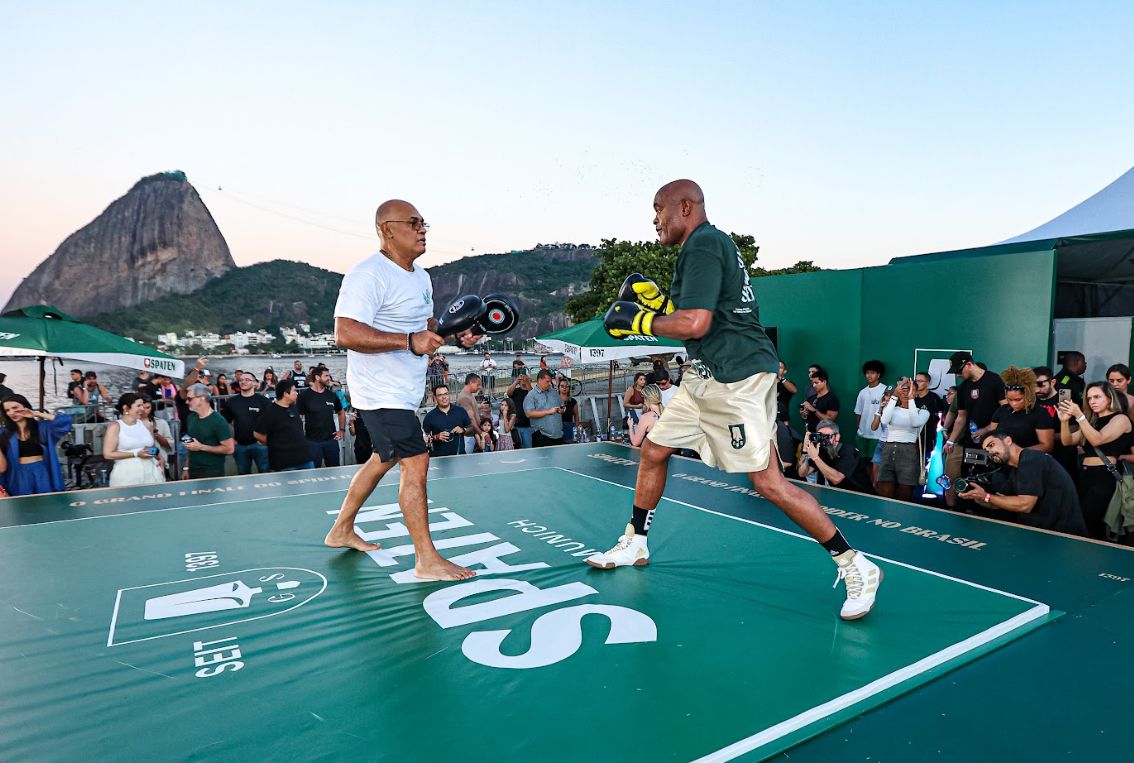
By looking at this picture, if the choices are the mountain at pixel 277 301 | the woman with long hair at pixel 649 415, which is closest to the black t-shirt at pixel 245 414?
the woman with long hair at pixel 649 415

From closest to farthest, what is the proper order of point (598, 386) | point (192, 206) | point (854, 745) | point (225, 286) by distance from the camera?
point (854, 745), point (598, 386), point (225, 286), point (192, 206)

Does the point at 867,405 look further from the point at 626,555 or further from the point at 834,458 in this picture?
the point at 626,555

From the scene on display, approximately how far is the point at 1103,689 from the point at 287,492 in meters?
4.63

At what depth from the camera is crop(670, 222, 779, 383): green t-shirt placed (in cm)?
256

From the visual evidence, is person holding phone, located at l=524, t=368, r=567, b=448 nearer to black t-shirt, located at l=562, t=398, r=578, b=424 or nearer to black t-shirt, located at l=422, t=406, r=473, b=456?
black t-shirt, located at l=562, t=398, r=578, b=424

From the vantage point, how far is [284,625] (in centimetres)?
243

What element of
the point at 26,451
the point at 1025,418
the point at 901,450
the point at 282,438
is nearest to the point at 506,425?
the point at 282,438

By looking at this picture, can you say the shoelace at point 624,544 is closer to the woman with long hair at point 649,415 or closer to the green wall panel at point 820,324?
the woman with long hair at point 649,415

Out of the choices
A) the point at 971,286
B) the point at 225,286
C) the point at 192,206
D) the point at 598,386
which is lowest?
the point at 598,386

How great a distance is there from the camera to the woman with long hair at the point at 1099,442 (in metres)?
4.39

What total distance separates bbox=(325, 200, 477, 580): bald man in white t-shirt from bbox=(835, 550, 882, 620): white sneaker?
1.62 metres

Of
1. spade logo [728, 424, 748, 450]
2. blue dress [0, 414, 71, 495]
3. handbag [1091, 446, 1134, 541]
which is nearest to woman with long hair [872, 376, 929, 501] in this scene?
handbag [1091, 446, 1134, 541]

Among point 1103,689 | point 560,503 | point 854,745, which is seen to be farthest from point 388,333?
point 1103,689

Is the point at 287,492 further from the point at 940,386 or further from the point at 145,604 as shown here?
the point at 940,386
